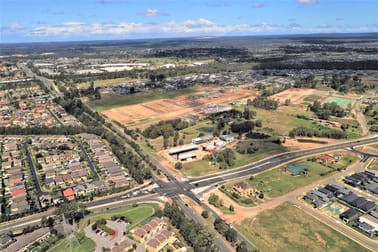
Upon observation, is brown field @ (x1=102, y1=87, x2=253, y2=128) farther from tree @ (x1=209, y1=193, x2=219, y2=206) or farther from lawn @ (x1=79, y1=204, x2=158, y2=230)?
Result: tree @ (x1=209, y1=193, x2=219, y2=206)

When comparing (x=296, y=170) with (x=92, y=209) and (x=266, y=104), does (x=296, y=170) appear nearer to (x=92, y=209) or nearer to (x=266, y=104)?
(x=92, y=209)

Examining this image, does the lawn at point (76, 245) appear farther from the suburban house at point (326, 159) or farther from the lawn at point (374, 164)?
the lawn at point (374, 164)

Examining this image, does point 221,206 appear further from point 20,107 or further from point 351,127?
point 20,107

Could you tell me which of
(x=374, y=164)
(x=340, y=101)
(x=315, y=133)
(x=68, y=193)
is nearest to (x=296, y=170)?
(x=374, y=164)

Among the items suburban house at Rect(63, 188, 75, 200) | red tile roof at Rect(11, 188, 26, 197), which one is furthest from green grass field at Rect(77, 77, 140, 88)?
suburban house at Rect(63, 188, 75, 200)

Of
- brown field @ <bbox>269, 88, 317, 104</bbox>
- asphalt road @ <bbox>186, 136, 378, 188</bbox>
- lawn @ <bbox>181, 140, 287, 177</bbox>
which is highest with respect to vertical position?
brown field @ <bbox>269, 88, 317, 104</bbox>

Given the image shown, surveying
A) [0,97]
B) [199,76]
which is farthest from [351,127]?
[0,97]

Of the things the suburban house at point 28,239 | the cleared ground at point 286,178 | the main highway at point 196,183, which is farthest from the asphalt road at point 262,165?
the suburban house at point 28,239
